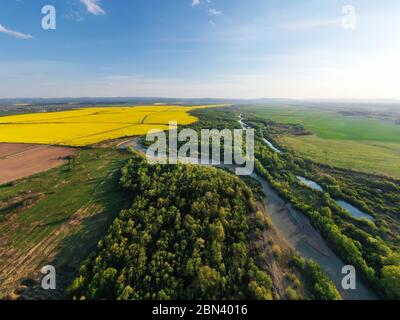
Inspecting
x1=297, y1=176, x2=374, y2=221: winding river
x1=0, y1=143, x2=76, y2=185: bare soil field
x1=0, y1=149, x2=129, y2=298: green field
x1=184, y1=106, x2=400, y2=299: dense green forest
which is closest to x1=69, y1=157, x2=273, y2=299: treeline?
x1=0, y1=149, x2=129, y2=298: green field

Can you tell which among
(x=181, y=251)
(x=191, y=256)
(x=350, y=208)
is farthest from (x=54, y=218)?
(x=350, y=208)

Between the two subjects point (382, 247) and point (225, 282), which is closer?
point (225, 282)

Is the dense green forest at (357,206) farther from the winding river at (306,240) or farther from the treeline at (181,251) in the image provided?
the treeline at (181,251)

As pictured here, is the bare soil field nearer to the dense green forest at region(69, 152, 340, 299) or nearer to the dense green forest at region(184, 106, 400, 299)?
the dense green forest at region(69, 152, 340, 299)
